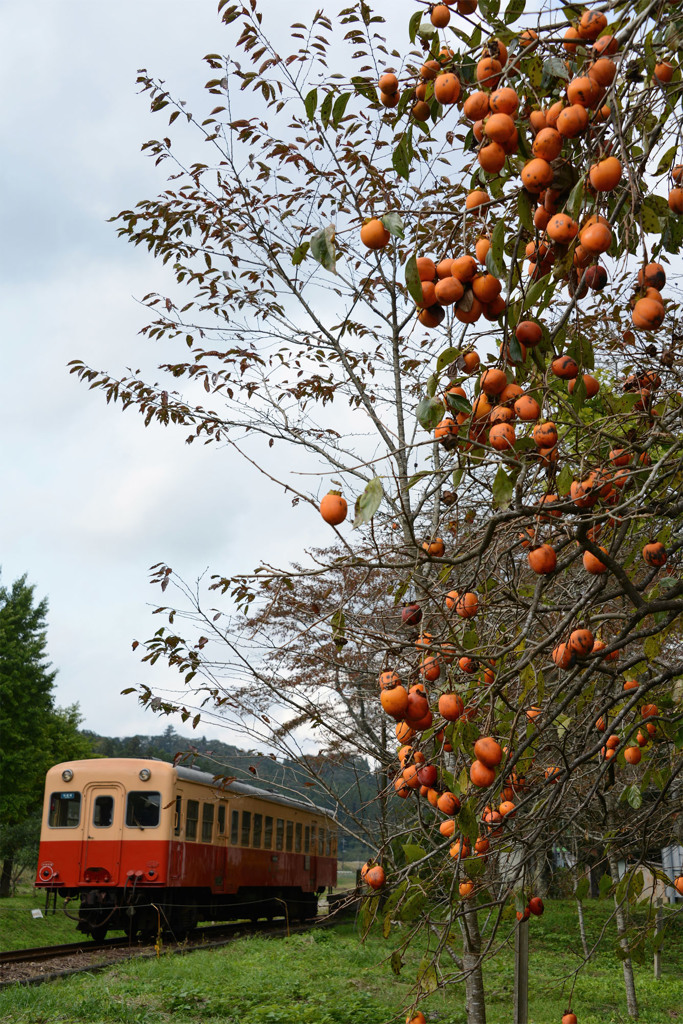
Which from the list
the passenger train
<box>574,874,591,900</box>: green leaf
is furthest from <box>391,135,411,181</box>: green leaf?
the passenger train

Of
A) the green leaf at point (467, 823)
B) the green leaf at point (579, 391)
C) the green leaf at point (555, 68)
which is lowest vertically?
the green leaf at point (467, 823)

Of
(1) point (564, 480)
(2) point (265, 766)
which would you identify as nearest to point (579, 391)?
(1) point (564, 480)

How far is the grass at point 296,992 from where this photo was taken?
18.5ft

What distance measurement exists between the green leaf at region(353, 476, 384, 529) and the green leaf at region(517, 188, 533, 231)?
0.56 metres

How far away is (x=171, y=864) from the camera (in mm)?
10281

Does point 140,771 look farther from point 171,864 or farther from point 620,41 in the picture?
point 620,41

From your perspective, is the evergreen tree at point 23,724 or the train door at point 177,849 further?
the evergreen tree at point 23,724

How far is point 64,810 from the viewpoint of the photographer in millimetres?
11086

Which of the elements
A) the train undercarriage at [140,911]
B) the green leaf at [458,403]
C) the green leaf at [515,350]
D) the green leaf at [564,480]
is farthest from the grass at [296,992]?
the green leaf at [515,350]

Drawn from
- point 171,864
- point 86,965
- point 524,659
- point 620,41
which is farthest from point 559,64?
point 171,864

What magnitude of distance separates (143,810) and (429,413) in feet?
33.1

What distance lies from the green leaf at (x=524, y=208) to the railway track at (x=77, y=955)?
6.11 m

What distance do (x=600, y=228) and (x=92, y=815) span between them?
11.0 m

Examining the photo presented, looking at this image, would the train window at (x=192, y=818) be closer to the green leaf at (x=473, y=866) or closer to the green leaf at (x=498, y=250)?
the green leaf at (x=473, y=866)
